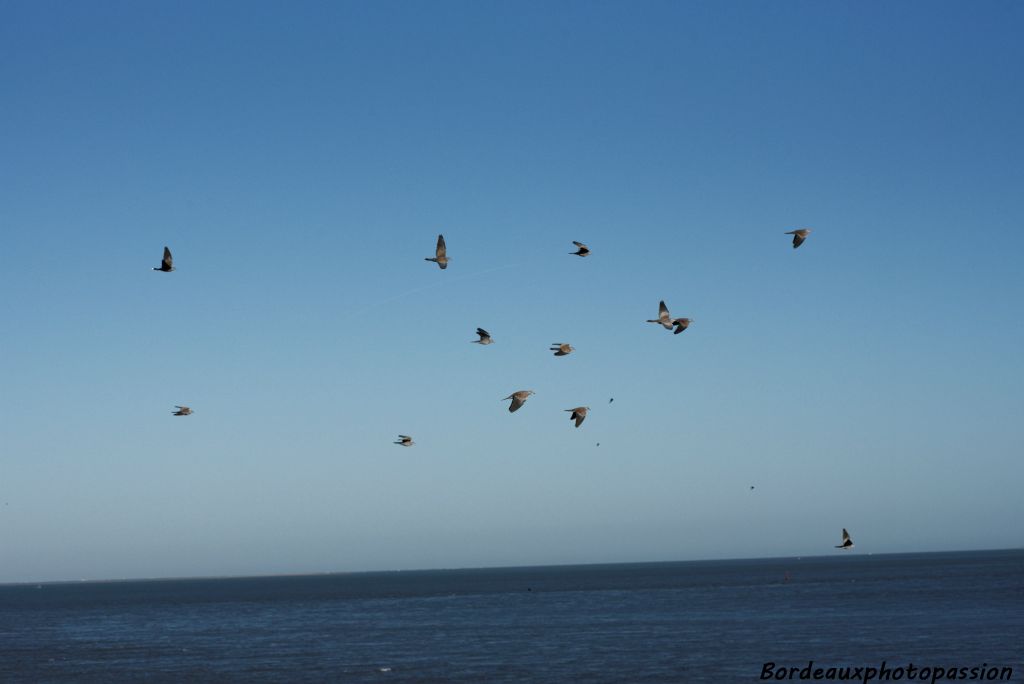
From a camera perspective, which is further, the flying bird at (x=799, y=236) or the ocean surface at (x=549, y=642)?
the ocean surface at (x=549, y=642)

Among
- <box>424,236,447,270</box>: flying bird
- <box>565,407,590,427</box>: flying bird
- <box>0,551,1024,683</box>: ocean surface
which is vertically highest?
<box>424,236,447,270</box>: flying bird

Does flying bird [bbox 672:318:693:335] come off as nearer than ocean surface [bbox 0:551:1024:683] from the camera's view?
Yes

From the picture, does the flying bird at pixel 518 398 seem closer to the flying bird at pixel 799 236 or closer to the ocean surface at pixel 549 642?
the flying bird at pixel 799 236

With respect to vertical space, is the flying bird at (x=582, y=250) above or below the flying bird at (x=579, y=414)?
above

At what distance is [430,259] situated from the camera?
35.1 m

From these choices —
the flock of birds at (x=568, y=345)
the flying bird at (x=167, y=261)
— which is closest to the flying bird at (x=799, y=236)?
the flock of birds at (x=568, y=345)

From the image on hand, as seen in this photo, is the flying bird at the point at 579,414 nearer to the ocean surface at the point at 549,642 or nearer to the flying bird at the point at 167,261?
the flying bird at the point at 167,261

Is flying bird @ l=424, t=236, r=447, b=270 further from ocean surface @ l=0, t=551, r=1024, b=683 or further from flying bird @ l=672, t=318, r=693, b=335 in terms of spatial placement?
ocean surface @ l=0, t=551, r=1024, b=683

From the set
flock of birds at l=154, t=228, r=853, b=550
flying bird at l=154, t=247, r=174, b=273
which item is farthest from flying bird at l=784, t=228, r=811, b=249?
flying bird at l=154, t=247, r=174, b=273

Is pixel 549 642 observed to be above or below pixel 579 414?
below

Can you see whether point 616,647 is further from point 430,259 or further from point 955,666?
point 430,259

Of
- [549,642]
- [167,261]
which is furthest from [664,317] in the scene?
[549,642]

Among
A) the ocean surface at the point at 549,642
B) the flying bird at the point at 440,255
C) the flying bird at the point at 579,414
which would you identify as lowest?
the ocean surface at the point at 549,642

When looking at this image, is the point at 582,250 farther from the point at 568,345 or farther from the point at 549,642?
the point at 549,642
